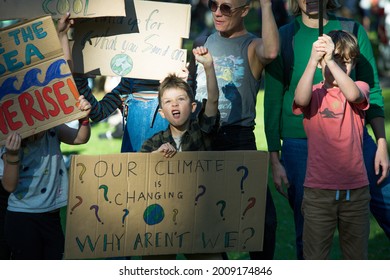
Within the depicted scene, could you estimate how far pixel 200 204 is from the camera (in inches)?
184

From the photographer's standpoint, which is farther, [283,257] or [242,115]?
[283,257]

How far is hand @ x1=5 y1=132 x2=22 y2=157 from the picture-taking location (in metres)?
4.67

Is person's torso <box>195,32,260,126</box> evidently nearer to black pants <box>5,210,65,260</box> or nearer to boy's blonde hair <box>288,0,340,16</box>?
boy's blonde hair <box>288,0,340,16</box>

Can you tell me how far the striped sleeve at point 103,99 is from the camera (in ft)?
17.6

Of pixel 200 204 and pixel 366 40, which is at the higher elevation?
pixel 366 40

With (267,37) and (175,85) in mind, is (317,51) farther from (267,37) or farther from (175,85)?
(175,85)

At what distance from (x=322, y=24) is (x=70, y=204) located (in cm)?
159

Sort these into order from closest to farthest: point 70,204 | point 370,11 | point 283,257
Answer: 1. point 70,204
2. point 283,257
3. point 370,11

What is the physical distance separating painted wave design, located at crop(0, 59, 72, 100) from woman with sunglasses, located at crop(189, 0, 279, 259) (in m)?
0.82

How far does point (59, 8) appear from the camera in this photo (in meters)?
5.12

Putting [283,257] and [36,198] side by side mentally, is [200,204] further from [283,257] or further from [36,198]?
[283,257]

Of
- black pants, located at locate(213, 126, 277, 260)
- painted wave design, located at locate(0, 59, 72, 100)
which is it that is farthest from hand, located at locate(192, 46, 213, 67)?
painted wave design, located at locate(0, 59, 72, 100)
